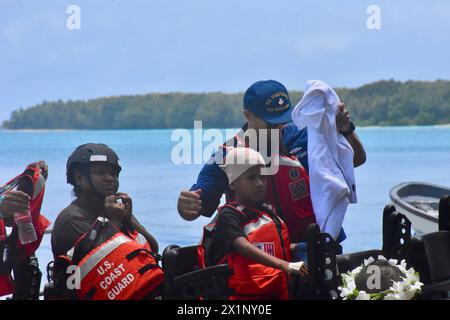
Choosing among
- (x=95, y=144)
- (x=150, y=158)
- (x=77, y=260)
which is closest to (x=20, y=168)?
(x=95, y=144)

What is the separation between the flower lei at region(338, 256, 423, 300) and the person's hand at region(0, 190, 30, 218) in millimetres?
1499

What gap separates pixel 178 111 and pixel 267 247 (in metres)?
1.80

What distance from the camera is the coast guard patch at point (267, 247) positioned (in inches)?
153

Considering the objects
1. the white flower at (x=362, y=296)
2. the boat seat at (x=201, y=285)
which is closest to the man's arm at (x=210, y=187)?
the boat seat at (x=201, y=285)

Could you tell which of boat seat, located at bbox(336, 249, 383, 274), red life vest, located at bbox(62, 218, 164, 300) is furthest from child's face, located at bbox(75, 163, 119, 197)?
boat seat, located at bbox(336, 249, 383, 274)

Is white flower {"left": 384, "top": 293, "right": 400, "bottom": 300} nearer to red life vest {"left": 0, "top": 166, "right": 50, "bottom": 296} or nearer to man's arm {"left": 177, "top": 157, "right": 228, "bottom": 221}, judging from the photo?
man's arm {"left": 177, "top": 157, "right": 228, "bottom": 221}

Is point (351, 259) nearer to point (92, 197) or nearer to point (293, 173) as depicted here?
point (293, 173)

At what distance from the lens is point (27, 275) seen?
164 inches

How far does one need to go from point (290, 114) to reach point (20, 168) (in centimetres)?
140

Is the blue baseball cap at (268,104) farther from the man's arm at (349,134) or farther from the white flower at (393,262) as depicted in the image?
the white flower at (393,262)

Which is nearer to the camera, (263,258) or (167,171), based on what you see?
(263,258)

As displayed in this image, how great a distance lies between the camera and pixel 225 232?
12.7 feet

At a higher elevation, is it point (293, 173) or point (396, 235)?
point (293, 173)

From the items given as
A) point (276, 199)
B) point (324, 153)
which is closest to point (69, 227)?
point (276, 199)
